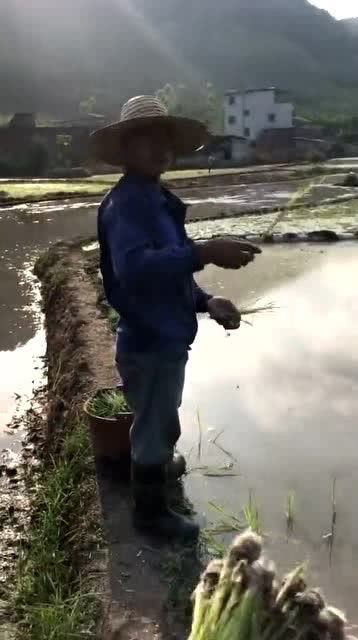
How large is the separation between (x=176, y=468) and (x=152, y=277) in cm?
135

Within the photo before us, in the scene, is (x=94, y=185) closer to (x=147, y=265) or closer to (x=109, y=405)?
(x=109, y=405)

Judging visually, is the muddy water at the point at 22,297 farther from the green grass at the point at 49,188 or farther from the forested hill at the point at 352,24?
the forested hill at the point at 352,24

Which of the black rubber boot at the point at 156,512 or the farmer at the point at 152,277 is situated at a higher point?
the farmer at the point at 152,277

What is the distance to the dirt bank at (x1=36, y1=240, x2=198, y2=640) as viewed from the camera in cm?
249

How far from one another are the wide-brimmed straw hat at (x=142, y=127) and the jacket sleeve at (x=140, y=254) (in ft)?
0.91

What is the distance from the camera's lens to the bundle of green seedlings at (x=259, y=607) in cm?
171

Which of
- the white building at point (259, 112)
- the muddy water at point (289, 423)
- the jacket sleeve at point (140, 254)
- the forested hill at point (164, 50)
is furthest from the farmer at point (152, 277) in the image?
the forested hill at point (164, 50)

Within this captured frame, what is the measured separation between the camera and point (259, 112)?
6600 centimetres

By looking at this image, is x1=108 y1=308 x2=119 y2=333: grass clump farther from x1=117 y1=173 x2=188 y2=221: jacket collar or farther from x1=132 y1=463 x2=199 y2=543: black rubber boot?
x1=117 y1=173 x2=188 y2=221: jacket collar

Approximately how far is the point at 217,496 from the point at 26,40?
10496cm

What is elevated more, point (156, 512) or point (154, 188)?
point (154, 188)

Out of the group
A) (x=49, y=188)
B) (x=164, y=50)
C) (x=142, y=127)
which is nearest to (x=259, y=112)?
(x=49, y=188)

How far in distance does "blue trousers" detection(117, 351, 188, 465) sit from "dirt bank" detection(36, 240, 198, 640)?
0.39 meters

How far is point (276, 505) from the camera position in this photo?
10.8 feet
